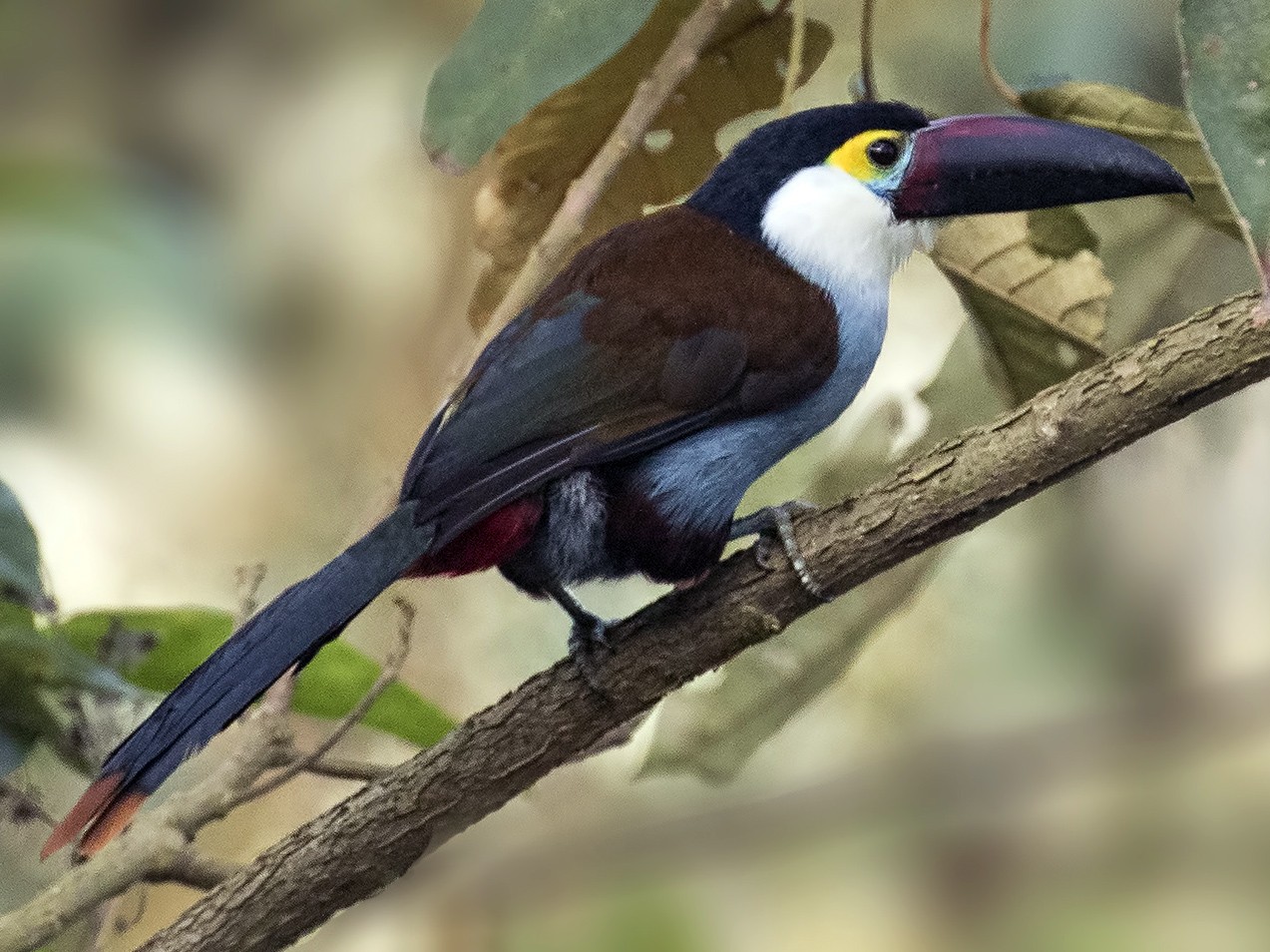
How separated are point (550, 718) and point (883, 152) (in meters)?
0.57

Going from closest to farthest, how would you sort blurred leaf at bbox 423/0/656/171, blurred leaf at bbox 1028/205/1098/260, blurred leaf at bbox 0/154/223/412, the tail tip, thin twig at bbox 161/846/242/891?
the tail tip → blurred leaf at bbox 423/0/656/171 → thin twig at bbox 161/846/242/891 → blurred leaf at bbox 1028/205/1098/260 → blurred leaf at bbox 0/154/223/412

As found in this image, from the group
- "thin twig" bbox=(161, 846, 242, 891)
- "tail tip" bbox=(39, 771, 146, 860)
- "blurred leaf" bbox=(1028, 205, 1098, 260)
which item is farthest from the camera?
"blurred leaf" bbox=(1028, 205, 1098, 260)

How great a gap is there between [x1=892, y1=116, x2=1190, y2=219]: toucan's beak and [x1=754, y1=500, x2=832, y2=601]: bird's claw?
0.30m

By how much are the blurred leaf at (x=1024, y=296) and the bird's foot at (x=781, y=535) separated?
0.34 meters

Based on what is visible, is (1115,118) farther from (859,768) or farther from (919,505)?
(859,768)

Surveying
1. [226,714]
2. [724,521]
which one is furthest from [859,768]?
[226,714]

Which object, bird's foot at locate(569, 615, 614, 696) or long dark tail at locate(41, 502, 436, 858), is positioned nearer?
long dark tail at locate(41, 502, 436, 858)

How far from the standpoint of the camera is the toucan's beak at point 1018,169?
119 centimetres

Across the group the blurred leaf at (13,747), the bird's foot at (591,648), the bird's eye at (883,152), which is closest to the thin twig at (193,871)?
the blurred leaf at (13,747)

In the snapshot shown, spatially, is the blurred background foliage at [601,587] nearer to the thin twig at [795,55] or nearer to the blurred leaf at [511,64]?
the thin twig at [795,55]

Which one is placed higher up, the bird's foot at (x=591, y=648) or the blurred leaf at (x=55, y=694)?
the blurred leaf at (x=55, y=694)

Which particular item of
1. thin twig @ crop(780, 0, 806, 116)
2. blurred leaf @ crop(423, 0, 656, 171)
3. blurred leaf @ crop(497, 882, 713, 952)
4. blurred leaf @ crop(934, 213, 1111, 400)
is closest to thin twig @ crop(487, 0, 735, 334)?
thin twig @ crop(780, 0, 806, 116)

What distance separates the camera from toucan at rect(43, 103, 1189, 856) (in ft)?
3.77

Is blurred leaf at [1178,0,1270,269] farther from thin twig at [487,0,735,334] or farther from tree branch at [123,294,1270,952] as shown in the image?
thin twig at [487,0,735,334]
